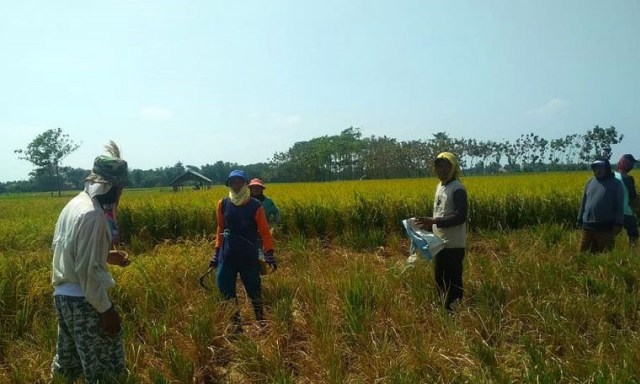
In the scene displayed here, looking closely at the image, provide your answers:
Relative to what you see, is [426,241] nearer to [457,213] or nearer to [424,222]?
[424,222]

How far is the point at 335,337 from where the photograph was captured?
3.19 metres

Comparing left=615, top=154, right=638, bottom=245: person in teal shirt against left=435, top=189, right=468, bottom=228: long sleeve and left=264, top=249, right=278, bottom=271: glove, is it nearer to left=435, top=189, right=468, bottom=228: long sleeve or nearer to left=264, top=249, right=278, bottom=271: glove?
left=435, top=189, right=468, bottom=228: long sleeve

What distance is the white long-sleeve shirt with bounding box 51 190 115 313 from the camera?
241cm

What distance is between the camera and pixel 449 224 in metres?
3.78

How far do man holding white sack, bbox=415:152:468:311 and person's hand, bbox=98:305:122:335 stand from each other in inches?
99.9

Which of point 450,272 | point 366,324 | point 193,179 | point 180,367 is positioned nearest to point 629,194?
point 450,272

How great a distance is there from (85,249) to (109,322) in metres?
0.47

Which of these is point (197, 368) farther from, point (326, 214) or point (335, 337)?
point (326, 214)

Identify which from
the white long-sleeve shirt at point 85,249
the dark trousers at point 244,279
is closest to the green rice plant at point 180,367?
the white long-sleeve shirt at point 85,249

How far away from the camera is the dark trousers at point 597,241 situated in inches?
205

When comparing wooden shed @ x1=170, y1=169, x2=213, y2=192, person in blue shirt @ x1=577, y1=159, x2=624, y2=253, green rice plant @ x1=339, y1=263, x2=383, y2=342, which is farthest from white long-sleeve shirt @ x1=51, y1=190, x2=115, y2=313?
wooden shed @ x1=170, y1=169, x2=213, y2=192

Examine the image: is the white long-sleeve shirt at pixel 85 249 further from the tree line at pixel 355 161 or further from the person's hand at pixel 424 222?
the tree line at pixel 355 161

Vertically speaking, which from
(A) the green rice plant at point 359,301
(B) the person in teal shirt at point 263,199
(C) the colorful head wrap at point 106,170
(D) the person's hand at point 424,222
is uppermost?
(C) the colorful head wrap at point 106,170

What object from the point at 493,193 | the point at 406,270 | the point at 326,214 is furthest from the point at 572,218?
the point at 406,270
